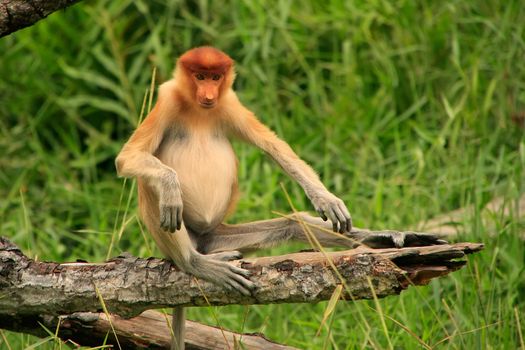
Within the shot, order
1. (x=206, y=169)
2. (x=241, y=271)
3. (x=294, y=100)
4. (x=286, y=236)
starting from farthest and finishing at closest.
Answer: (x=294, y=100) → (x=206, y=169) → (x=286, y=236) → (x=241, y=271)

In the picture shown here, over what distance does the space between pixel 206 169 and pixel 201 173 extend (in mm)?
31

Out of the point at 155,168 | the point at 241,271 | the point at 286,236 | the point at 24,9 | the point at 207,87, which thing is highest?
the point at 24,9

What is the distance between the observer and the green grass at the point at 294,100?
19.7ft

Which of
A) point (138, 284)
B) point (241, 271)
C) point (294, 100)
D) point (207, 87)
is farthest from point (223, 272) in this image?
point (294, 100)

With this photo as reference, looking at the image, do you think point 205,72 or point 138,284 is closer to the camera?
point 138,284

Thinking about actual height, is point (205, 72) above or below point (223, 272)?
above

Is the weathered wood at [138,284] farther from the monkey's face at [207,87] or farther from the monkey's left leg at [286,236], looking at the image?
the monkey's face at [207,87]

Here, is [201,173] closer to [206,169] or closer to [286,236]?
[206,169]

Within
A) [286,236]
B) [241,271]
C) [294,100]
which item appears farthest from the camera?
[294,100]

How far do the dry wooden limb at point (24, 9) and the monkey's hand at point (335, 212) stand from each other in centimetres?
130

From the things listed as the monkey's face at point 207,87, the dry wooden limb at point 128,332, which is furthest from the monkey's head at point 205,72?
the dry wooden limb at point 128,332

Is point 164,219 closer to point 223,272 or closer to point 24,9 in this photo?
point 223,272

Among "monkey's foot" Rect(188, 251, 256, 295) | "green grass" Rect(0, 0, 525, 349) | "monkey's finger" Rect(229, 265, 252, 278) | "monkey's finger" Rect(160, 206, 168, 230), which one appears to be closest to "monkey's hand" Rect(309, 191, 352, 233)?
"monkey's foot" Rect(188, 251, 256, 295)

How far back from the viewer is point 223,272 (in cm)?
358
